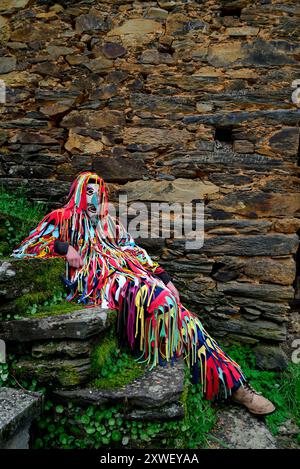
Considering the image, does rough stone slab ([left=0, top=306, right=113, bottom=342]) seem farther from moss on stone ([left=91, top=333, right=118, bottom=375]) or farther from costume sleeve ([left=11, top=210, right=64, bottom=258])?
costume sleeve ([left=11, top=210, right=64, bottom=258])

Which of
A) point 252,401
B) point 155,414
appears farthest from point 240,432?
point 155,414

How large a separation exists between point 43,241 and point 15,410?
119 centimetres

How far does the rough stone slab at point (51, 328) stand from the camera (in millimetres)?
2041

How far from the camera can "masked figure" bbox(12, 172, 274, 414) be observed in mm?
2330

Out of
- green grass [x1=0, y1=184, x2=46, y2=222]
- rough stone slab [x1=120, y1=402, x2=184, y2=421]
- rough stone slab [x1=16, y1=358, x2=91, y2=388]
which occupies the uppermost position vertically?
green grass [x1=0, y1=184, x2=46, y2=222]

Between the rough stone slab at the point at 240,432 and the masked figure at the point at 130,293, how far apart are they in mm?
83

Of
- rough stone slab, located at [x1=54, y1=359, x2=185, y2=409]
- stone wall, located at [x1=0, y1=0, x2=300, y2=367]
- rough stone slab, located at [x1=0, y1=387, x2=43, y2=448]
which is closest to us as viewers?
rough stone slab, located at [x1=0, y1=387, x2=43, y2=448]

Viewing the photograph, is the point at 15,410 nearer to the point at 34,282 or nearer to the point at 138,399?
the point at 138,399

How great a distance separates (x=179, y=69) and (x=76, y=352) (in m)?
2.53

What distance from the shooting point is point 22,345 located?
210cm

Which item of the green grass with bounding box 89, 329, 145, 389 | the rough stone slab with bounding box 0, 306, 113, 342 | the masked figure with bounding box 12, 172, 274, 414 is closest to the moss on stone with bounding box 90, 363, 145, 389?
the green grass with bounding box 89, 329, 145, 389

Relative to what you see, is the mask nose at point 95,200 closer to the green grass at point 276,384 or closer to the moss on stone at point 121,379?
the moss on stone at point 121,379

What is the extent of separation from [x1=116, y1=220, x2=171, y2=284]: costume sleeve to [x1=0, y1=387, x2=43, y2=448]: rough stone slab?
1230 millimetres

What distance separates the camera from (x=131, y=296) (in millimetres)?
2375
